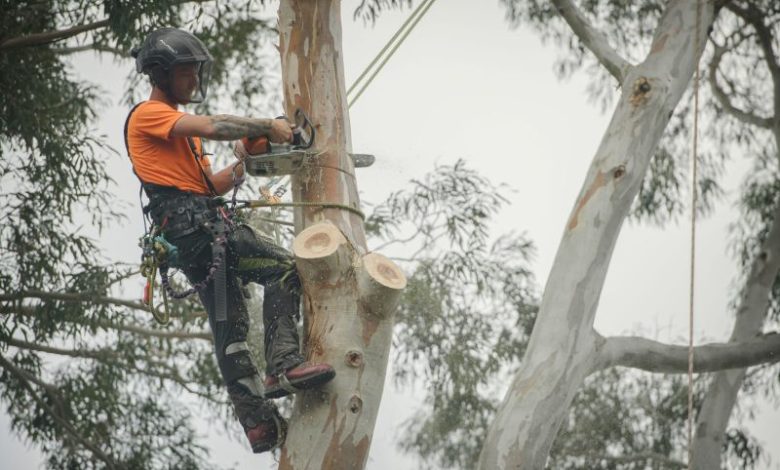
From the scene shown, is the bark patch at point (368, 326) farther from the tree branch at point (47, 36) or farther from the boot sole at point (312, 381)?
the tree branch at point (47, 36)

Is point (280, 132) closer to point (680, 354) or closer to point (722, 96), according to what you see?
point (680, 354)

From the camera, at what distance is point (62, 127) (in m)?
10.0

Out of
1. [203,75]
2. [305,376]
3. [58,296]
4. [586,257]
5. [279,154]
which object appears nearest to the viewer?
[305,376]

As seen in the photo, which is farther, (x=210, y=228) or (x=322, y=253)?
(x=210, y=228)

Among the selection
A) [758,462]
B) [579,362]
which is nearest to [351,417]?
[579,362]

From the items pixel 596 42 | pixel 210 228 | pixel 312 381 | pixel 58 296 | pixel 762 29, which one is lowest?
pixel 312 381

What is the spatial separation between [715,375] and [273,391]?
15.3 feet

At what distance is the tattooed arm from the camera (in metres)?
4.19

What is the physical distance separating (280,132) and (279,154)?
7cm

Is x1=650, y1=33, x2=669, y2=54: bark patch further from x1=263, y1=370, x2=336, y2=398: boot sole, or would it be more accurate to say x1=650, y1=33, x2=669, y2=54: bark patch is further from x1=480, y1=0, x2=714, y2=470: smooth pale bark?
x1=263, y1=370, x2=336, y2=398: boot sole

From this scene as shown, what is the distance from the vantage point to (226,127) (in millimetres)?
4195

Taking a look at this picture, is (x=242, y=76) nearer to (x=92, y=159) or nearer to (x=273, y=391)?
(x=92, y=159)

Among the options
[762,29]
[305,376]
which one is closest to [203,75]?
[305,376]

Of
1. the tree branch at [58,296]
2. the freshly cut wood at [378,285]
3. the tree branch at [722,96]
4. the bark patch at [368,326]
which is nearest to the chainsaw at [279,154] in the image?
the freshly cut wood at [378,285]
